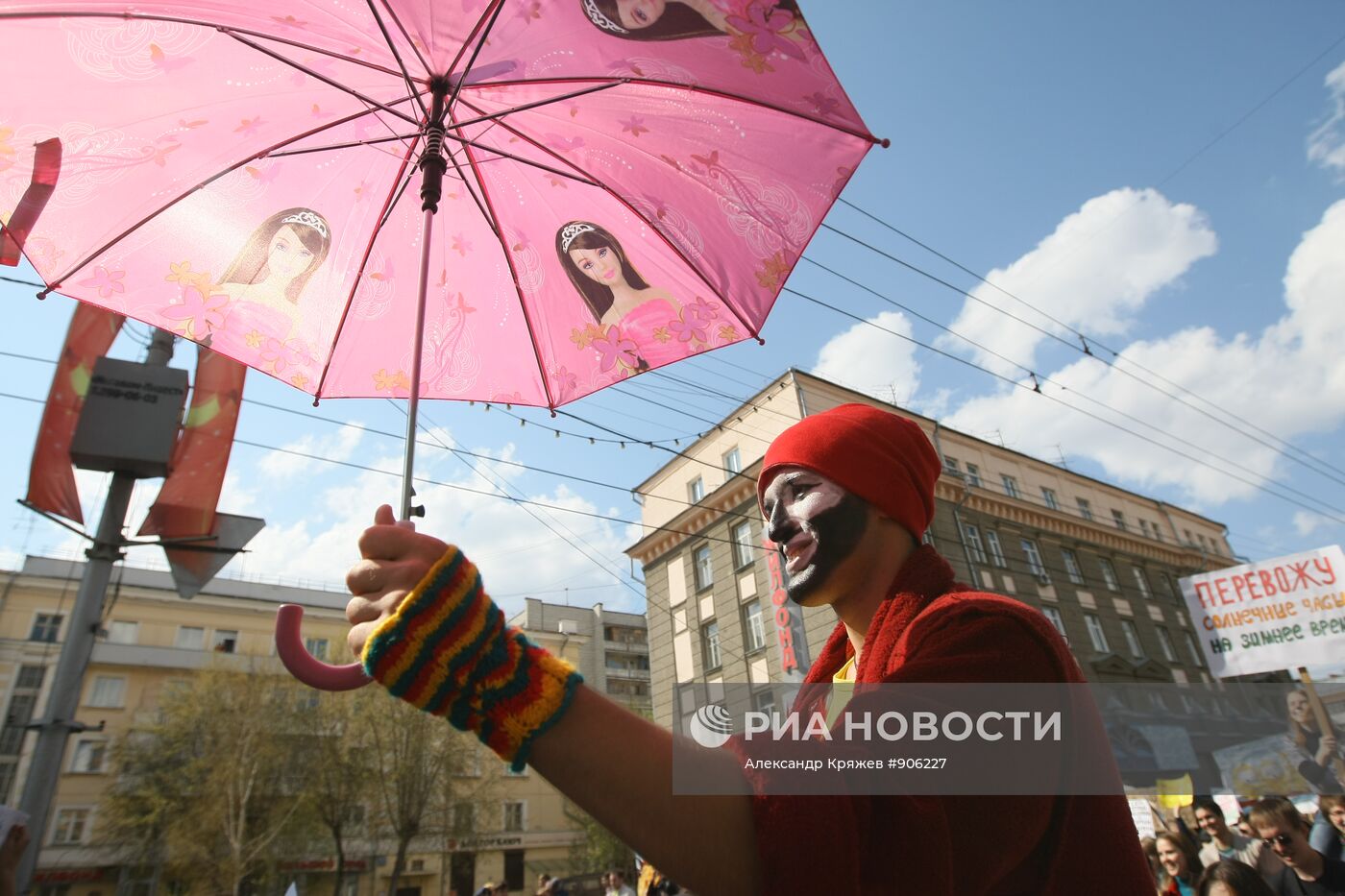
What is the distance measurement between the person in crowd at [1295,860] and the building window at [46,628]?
42410 millimetres

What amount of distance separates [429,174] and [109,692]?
4123 cm

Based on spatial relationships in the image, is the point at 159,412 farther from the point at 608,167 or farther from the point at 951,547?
the point at 951,547

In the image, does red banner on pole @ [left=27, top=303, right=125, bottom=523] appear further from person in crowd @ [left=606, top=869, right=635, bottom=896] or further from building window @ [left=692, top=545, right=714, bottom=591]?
building window @ [left=692, top=545, right=714, bottom=591]

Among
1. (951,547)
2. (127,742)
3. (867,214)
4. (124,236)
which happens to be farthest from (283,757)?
(124,236)

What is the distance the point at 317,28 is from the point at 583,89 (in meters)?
0.82

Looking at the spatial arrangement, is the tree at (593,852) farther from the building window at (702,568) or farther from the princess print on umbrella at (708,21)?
the princess print on umbrella at (708,21)

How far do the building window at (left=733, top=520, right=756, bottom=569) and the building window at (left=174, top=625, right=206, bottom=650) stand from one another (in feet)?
90.6

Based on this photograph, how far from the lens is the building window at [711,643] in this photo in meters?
25.1

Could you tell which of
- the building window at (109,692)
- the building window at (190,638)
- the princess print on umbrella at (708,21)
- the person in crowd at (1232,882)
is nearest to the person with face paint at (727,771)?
the princess print on umbrella at (708,21)

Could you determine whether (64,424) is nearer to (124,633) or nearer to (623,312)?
(623,312)

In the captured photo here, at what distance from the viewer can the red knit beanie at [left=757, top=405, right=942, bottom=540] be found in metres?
1.71

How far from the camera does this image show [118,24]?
2295mm

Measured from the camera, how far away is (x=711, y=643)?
25547mm

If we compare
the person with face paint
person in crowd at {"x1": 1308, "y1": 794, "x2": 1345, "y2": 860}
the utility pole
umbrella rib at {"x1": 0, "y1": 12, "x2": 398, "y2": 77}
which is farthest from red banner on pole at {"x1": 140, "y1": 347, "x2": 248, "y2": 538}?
person in crowd at {"x1": 1308, "y1": 794, "x2": 1345, "y2": 860}
